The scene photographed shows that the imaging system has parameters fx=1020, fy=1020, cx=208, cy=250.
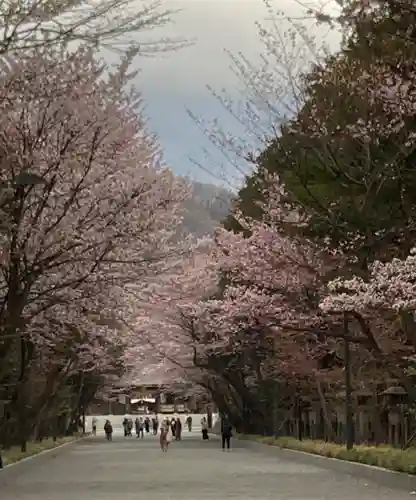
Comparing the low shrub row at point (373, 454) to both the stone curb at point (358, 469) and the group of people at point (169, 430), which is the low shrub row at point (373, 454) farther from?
the group of people at point (169, 430)

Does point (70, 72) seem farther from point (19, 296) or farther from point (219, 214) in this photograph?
point (219, 214)

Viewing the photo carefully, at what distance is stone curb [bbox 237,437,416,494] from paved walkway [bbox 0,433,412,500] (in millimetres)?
366

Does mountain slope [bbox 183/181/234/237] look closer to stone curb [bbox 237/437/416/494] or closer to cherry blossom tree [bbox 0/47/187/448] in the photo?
cherry blossom tree [bbox 0/47/187/448]

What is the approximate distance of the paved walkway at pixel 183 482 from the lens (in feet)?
57.2

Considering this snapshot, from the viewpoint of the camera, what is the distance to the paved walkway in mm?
17422

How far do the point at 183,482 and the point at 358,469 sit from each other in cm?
438

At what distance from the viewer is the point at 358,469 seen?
75.9ft

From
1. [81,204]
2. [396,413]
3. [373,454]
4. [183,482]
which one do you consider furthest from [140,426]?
[81,204]

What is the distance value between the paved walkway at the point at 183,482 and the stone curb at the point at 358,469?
366mm

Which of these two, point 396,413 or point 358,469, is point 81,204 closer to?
point 358,469

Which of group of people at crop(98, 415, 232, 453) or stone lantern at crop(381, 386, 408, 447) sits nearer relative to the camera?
stone lantern at crop(381, 386, 408, 447)

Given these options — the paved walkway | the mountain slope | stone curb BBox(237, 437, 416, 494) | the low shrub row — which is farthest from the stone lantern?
the mountain slope

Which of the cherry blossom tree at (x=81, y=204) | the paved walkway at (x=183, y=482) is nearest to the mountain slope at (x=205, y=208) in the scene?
the cherry blossom tree at (x=81, y=204)

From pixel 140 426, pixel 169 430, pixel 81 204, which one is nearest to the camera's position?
pixel 81 204
